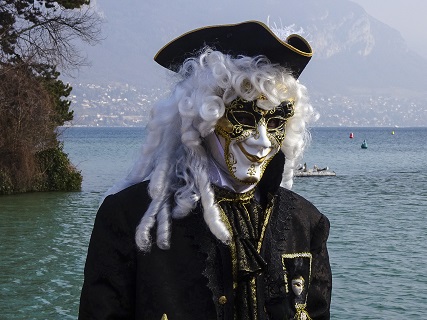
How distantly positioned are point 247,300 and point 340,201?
2517 centimetres

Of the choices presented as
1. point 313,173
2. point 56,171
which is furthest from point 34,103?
point 313,173

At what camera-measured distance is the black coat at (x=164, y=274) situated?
2779 mm

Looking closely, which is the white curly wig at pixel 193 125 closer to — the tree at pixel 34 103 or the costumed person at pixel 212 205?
the costumed person at pixel 212 205

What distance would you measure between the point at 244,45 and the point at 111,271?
0.82 m

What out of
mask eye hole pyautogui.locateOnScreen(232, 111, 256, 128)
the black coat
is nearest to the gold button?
the black coat

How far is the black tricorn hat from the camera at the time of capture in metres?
2.83

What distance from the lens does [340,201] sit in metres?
27.7

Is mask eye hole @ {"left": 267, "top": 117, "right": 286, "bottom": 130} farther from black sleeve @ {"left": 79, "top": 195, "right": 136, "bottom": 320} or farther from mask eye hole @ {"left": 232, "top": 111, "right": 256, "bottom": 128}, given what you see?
black sleeve @ {"left": 79, "top": 195, "right": 136, "bottom": 320}

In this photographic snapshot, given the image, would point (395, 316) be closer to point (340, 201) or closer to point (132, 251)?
point (132, 251)

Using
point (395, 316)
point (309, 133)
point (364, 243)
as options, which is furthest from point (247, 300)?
point (364, 243)

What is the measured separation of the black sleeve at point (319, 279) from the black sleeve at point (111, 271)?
0.64 m

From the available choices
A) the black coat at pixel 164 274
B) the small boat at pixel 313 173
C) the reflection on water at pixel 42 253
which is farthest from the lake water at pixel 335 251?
the small boat at pixel 313 173

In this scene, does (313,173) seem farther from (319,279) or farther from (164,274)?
(164,274)

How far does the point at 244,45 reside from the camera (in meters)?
2.86
